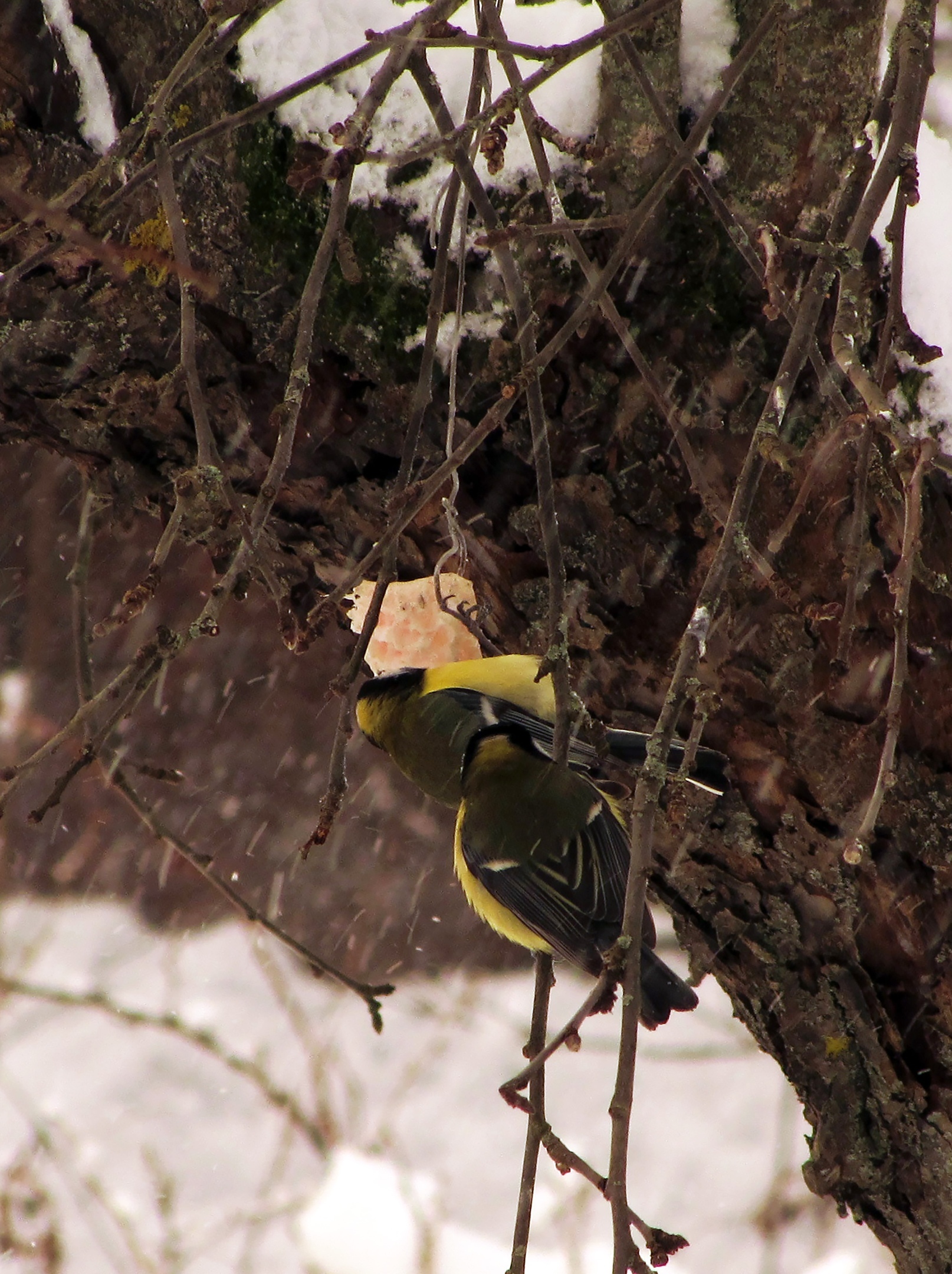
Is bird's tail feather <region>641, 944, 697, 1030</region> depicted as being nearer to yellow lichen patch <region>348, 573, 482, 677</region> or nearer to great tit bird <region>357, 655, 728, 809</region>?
great tit bird <region>357, 655, 728, 809</region>

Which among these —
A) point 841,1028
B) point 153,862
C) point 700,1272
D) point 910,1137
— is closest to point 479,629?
point 841,1028

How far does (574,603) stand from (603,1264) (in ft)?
13.7

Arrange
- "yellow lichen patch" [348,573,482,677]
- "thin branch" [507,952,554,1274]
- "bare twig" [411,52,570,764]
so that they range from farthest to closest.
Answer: "yellow lichen patch" [348,573,482,677] < "bare twig" [411,52,570,764] < "thin branch" [507,952,554,1274]

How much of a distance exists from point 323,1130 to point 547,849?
3599mm

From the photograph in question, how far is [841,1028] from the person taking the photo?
1727mm

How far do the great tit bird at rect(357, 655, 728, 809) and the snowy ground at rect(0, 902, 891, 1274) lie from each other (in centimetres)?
277

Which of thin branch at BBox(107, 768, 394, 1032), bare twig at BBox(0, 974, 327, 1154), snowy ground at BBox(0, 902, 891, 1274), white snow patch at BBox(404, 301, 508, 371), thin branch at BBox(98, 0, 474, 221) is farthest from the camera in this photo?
snowy ground at BBox(0, 902, 891, 1274)

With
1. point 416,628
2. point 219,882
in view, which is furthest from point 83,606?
point 416,628

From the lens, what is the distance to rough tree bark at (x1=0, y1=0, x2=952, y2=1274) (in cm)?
158

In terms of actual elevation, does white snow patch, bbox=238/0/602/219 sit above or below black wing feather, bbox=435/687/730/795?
above

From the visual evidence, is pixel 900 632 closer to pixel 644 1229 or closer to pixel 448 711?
pixel 644 1229

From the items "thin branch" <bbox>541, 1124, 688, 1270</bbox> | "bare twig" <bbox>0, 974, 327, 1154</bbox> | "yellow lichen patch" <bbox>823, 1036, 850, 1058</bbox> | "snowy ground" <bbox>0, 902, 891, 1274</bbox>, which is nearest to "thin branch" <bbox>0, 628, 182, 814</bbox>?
"thin branch" <bbox>541, 1124, 688, 1270</bbox>

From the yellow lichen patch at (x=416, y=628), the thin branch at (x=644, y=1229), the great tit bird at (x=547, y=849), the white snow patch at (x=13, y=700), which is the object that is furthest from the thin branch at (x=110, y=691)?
the white snow patch at (x=13, y=700)

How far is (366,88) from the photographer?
1.67 meters
